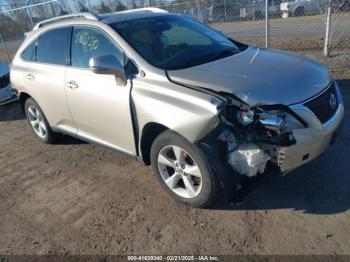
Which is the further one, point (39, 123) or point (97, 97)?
point (39, 123)

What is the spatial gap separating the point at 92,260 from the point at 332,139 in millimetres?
2427

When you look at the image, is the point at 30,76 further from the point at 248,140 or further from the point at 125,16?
the point at 248,140

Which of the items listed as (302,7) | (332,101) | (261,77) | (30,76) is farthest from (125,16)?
(302,7)

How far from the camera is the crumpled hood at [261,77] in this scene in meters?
3.09

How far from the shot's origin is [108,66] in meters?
3.58

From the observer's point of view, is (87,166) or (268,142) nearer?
(268,142)

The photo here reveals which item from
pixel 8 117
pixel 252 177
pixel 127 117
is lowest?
pixel 8 117

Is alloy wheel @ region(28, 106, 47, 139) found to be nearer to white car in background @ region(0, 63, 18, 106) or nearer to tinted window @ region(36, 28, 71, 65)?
tinted window @ region(36, 28, 71, 65)

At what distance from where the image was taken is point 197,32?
4.56m

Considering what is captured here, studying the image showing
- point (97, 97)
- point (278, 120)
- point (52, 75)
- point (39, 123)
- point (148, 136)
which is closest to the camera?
point (278, 120)

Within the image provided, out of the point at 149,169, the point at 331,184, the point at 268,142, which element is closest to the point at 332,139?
the point at 331,184

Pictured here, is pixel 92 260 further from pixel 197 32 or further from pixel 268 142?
pixel 197 32

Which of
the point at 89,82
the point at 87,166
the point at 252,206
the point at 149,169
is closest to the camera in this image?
the point at 252,206

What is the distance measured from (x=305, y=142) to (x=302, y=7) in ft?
26.6
